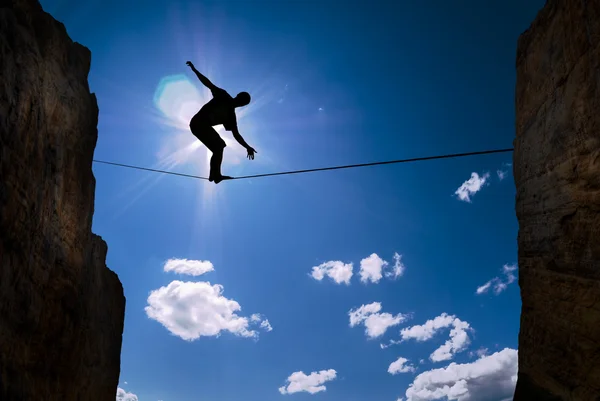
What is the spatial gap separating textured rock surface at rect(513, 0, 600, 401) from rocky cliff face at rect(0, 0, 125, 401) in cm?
→ 647

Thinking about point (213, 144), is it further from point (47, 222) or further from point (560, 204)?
point (560, 204)

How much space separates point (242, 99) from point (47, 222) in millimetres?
4443

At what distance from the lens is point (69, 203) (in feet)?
26.1

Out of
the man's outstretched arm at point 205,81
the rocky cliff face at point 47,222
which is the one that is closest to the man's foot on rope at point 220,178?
the man's outstretched arm at point 205,81

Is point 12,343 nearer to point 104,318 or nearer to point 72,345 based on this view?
point 72,345

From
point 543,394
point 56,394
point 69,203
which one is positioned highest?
point 69,203

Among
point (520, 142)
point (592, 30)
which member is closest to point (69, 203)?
point (520, 142)

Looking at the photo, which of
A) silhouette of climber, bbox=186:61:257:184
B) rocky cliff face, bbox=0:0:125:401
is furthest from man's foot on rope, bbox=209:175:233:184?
rocky cliff face, bbox=0:0:125:401

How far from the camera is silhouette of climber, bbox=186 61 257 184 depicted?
9289mm

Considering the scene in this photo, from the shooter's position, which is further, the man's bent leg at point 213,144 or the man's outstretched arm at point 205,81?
the man's bent leg at point 213,144

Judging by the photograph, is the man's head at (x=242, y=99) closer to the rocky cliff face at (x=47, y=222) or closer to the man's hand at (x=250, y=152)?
the man's hand at (x=250, y=152)

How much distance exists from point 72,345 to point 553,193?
26.6ft

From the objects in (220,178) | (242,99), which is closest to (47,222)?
(220,178)

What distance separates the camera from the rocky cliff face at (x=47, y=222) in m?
5.67
